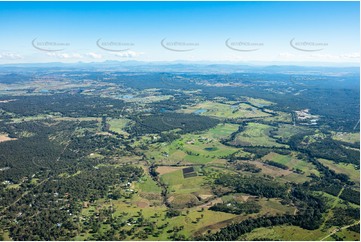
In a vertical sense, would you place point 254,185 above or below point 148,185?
above

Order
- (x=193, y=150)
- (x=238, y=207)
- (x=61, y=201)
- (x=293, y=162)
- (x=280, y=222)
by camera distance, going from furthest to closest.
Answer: (x=193, y=150) < (x=293, y=162) < (x=61, y=201) < (x=238, y=207) < (x=280, y=222)

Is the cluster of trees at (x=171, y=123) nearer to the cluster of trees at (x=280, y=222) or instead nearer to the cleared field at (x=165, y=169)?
the cleared field at (x=165, y=169)

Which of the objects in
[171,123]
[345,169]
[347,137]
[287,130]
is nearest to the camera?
[345,169]

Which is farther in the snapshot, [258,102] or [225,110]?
[258,102]

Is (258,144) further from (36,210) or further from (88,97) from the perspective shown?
(88,97)

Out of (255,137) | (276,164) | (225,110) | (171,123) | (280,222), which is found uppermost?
(225,110)

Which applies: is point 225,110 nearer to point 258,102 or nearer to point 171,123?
point 258,102

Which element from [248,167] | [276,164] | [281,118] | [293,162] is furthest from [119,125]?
[293,162]

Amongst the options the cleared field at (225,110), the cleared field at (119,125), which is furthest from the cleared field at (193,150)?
the cleared field at (225,110)
